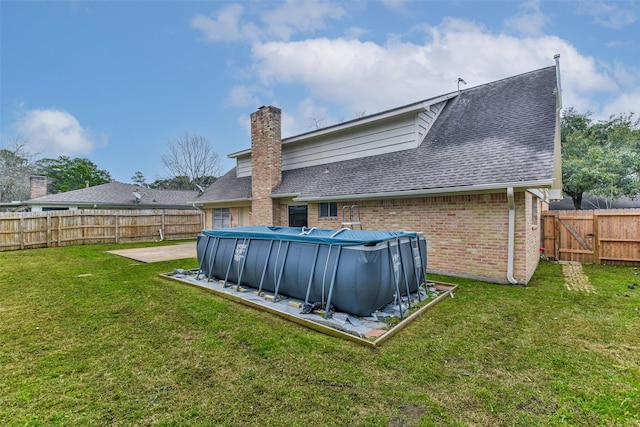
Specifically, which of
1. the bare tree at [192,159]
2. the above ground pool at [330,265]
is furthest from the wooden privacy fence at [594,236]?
the bare tree at [192,159]

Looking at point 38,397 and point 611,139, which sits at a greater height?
point 611,139

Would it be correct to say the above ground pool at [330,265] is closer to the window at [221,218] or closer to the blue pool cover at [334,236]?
the blue pool cover at [334,236]

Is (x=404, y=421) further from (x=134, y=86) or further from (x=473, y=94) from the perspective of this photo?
(x=134, y=86)

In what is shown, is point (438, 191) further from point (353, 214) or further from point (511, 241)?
point (353, 214)

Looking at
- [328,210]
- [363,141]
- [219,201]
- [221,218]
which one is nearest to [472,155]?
[363,141]

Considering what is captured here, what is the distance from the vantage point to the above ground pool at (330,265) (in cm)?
409

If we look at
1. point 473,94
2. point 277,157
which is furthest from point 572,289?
point 277,157

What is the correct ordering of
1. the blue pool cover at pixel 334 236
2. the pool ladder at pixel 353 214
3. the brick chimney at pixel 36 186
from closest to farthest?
1. the blue pool cover at pixel 334 236
2. the pool ladder at pixel 353 214
3. the brick chimney at pixel 36 186

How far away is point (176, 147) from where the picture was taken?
29.0 meters

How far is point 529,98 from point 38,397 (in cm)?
1162

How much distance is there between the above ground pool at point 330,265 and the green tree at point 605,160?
1562 cm

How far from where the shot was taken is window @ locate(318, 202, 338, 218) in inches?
365

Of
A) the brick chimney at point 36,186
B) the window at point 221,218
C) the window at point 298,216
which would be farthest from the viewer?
the brick chimney at point 36,186

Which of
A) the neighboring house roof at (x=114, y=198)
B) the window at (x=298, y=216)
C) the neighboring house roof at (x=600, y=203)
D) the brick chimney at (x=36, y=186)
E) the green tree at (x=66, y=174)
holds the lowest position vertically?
the window at (x=298, y=216)
